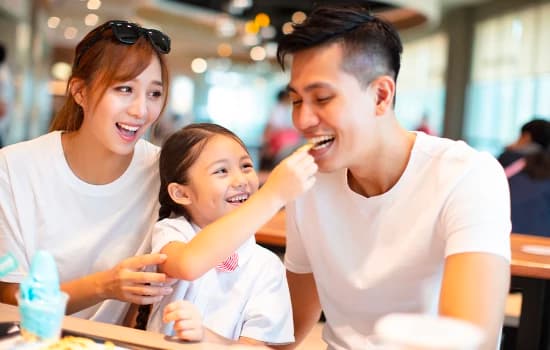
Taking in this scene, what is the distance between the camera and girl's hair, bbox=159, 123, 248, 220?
5.90 feet

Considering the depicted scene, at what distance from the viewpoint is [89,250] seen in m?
1.89

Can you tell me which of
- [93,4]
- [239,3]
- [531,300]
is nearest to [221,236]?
[531,300]

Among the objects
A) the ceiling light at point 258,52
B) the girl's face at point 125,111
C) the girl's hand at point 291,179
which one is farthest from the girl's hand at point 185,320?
the ceiling light at point 258,52

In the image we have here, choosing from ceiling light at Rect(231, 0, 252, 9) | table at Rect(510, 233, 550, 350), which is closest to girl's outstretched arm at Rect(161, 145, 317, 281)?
table at Rect(510, 233, 550, 350)

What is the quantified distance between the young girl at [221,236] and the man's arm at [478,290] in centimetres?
35

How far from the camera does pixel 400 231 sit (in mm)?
1621

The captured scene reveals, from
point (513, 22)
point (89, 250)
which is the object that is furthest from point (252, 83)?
point (89, 250)

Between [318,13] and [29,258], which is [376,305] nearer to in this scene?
[318,13]

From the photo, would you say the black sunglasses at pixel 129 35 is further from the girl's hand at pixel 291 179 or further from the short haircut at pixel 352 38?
the girl's hand at pixel 291 179

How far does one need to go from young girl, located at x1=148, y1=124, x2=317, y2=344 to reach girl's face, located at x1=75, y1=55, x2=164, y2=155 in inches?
4.0

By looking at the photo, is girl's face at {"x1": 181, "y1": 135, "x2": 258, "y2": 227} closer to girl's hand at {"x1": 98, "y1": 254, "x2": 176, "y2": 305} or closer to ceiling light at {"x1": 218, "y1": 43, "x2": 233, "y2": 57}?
girl's hand at {"x1": 98, "y1": 254, "x2": 176, "y2": 305}

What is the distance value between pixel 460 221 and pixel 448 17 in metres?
11.5

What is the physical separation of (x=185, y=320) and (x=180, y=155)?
0.58 meters

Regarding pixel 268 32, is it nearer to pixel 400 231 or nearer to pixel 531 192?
pixel 531 192
